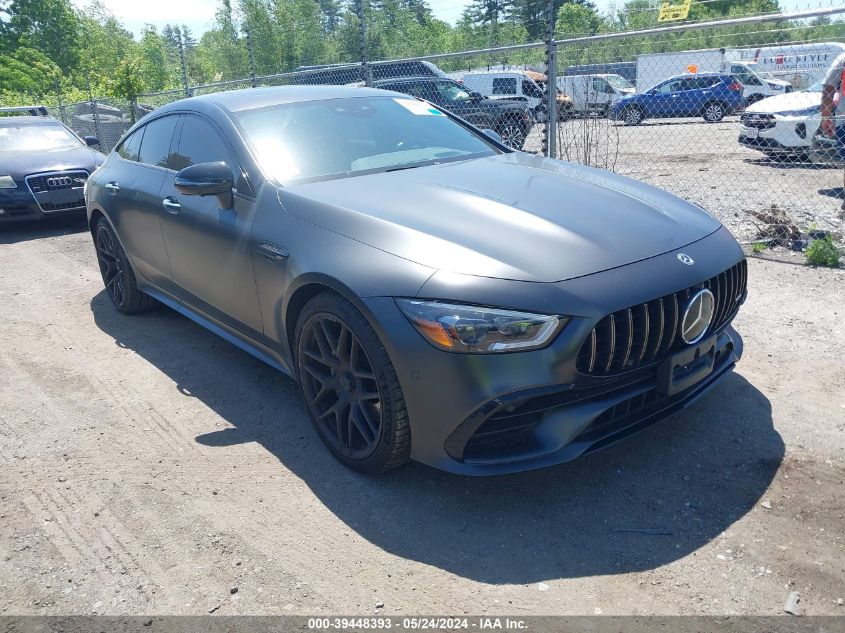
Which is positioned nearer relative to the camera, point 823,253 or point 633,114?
point 823,253

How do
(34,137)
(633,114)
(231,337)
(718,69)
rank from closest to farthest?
1. (231,337)
2. (34,137)
3. (633,114)
4. (718,69)

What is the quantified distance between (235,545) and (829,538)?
222cm

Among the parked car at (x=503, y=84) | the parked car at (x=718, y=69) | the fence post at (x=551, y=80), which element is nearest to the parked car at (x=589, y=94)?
the fence post at (x=551, y=80)

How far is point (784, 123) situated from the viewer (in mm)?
11508

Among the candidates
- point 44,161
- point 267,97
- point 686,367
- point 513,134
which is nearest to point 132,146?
point 267,97

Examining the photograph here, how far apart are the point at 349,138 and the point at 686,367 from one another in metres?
2.18

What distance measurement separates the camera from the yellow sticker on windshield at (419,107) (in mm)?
4504

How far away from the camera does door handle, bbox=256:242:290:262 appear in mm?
3306

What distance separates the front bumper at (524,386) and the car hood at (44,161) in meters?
7.79

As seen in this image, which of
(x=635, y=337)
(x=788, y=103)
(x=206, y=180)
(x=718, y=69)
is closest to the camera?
(x=635, y=337)

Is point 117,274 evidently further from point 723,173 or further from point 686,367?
point 723,173

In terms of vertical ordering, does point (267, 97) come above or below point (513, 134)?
above

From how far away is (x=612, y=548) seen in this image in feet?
8.67

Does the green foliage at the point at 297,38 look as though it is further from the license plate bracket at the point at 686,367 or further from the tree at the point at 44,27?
the license plate bracket at the point at 686,367
